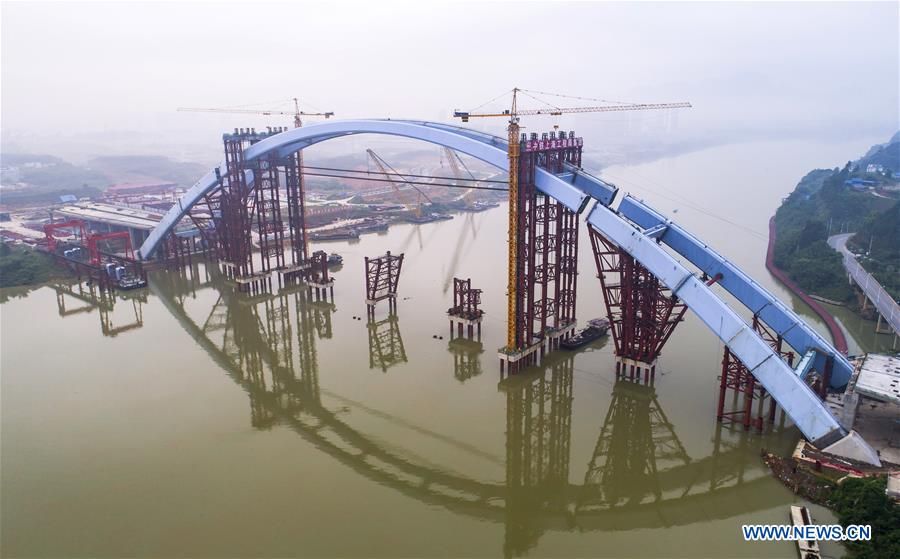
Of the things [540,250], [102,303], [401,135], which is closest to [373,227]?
[102,303]

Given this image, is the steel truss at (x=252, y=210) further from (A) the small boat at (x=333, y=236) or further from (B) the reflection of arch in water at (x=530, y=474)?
(A) the small boat at (x=333, y=236)

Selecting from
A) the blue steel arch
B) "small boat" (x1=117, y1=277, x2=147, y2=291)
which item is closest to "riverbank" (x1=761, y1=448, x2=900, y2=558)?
the blue steel arch

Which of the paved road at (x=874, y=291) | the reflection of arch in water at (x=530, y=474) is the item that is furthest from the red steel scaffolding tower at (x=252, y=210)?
the paved road at (x=874, y=291)

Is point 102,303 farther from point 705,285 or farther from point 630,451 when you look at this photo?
point 705,285

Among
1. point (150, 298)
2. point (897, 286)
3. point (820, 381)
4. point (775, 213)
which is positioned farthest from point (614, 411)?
point (775, 213)

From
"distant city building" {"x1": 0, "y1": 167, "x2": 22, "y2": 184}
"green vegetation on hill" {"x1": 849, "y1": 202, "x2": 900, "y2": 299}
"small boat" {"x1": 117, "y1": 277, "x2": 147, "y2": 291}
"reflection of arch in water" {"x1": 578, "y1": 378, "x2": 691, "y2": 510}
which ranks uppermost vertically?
"distant city building" {"x1": 0, "y1": 167, "x2": 22, "y2": 184}

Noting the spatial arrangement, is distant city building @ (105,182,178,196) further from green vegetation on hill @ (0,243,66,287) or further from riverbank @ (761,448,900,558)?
riverbank @ (761,448,900,558)
